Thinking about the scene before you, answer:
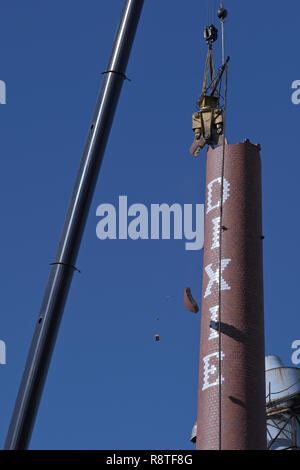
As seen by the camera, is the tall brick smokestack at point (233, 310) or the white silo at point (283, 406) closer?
the tall brick smokestack at point (233, 310)

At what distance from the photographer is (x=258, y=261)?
33.9 metres

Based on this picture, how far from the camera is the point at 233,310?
32344 mm

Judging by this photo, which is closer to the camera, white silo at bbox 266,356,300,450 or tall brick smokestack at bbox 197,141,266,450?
tall brick smokestack at bbox 197,141,266,450

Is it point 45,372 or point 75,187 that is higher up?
point 75,187

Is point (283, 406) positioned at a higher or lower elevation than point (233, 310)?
higher

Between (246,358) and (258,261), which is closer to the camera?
(246,358)

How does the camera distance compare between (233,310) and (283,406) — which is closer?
(233,310)

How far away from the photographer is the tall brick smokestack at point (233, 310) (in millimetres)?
30656

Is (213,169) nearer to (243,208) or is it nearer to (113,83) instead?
(243,208)

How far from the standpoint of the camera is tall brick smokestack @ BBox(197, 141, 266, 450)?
30656mm
